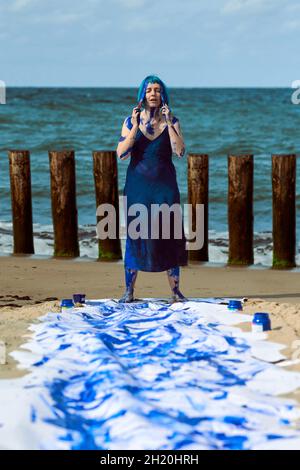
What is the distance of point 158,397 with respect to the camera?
17.4 feet

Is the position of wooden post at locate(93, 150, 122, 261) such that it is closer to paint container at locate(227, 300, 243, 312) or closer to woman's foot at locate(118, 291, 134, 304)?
woman's foot at locate(118, 291, 134, 304)

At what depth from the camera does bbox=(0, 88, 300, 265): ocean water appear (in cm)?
1377

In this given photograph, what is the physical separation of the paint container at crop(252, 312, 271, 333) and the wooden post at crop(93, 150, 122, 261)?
3.84 m

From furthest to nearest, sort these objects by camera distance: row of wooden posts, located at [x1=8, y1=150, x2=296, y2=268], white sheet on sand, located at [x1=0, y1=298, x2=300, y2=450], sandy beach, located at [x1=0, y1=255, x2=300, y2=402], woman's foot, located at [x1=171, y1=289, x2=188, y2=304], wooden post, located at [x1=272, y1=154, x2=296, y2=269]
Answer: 1. row of wooden posts, located at [x1=8, y1=150, x2=296, y2=268]
2. wooden post, located at [x1=272, y1=154, x2=296, y2=269]
3. woman's foot, located at [x1=171, y1=289, x2=188, y2=304]
4. sandy beach, located at [x1=0, y1=255, x2=300, y2=402]
5. white sheet on sand, located at [x1=0, y1=298, x2=300, y2=450]

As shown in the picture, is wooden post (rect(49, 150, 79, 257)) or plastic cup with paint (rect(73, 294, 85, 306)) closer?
plastic cup with paint (rect(73, 294, 85, 306))

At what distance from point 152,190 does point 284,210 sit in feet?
9.93

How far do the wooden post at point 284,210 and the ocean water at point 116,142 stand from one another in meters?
1.85

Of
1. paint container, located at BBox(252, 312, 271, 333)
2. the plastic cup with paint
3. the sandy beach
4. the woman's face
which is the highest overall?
the woman's face

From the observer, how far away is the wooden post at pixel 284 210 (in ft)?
32.6

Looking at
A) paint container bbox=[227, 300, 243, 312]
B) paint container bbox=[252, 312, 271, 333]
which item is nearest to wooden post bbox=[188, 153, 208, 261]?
paint container bbox=[227, 300, 243, 312]

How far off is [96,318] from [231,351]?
4.07 ft

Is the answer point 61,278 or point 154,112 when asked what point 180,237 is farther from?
point 61,278

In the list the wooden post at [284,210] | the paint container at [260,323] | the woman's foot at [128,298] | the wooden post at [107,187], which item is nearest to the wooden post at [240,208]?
the wooden post at [284,210]
